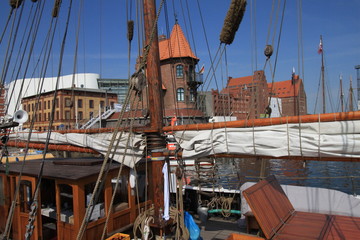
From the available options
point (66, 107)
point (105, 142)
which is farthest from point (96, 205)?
point (66, 107)

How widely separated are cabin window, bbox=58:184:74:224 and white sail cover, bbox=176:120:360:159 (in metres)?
2.32

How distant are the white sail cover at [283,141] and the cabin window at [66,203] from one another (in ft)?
7.60

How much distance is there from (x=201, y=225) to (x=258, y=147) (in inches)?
133

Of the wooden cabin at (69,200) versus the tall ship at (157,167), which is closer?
the tall ship at (157,167)

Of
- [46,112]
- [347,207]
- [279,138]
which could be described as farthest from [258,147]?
[46,112]

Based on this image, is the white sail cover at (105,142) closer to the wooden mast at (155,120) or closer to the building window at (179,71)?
the wooden mast at (155,120)

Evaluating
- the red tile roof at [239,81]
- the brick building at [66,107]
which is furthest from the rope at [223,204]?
the red tile roof at [239,81]

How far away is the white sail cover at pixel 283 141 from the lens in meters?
3.34

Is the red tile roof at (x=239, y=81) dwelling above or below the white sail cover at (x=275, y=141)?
above

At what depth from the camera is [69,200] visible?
16.6ft

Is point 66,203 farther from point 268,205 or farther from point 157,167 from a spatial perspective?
point 268,205

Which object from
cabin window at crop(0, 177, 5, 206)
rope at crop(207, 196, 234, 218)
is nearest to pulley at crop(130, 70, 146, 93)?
rope at crop(207, 196, 234, 218)

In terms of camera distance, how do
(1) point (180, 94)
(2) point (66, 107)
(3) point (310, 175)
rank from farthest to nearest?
(2) point (66, 107)
(1) point (180, 94)
(3) point (310, 175)

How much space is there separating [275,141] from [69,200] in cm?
380
